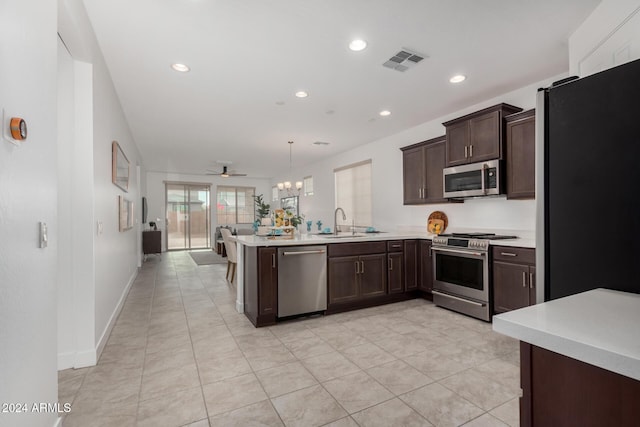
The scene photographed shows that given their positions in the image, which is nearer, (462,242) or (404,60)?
(404,60)

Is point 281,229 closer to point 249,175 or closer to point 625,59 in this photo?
point 625,59

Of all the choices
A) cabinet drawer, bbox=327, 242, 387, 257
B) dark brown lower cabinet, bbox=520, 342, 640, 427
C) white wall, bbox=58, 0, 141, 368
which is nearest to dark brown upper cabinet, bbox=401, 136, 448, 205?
cabinet drawer, bbox=327, 242, 387, 257

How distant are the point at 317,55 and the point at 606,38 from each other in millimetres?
2127

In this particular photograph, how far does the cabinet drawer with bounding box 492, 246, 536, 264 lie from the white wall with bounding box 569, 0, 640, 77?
5.34ft

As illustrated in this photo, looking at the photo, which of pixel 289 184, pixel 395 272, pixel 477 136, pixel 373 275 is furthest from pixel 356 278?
pixel 289 184

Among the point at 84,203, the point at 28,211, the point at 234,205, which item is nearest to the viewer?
the point at 28,211

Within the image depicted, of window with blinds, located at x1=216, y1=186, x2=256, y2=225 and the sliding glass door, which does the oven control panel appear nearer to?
window with blinds, located at x1=216, y1=186, x2=256, y2=225

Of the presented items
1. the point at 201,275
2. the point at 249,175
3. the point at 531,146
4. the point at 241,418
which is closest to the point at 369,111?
the point at 531,146

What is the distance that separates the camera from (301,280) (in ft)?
11.5

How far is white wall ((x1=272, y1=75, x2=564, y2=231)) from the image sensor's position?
371 centimetres

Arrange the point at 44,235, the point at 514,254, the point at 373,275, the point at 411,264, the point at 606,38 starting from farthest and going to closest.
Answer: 1. the point at 411,264
2. the point at 373,275
3. the point at 514,254
4. the point at 606,38
5. the point at 44,235

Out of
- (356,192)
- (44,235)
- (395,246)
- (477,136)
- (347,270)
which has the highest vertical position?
(477,136)

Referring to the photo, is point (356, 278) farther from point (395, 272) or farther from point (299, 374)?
point (299, 374)

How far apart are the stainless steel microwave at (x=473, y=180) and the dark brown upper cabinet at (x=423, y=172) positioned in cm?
23
